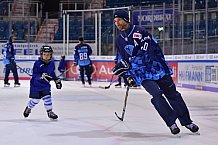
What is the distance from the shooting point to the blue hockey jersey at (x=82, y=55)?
15.3m

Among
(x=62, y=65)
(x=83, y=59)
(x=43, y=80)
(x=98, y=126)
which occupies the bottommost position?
(x=98, y=126)

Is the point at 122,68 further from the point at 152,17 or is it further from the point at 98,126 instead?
the point at 152,17

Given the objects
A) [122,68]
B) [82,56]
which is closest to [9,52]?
[82,56]

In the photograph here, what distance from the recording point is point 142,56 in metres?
5.15

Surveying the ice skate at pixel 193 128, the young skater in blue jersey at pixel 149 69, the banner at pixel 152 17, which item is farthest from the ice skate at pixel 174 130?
the banner at pixel 152 17

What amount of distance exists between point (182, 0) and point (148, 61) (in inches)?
415

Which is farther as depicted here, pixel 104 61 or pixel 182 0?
pixel 104 61

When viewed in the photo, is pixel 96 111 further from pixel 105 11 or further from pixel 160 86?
pixel 105 11

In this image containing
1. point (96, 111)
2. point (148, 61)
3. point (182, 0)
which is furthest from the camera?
point (182, 0)

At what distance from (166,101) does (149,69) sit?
1.24 feet

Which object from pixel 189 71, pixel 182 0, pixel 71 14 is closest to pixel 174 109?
pixel 189 71

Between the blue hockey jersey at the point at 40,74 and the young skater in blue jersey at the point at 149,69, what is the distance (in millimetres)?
1610

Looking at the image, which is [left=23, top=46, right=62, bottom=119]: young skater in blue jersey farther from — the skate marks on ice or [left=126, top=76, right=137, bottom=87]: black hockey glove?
[left=126, top=76, right=137, bottom=87]: black hockey glove

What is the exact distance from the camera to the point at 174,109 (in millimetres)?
5340
